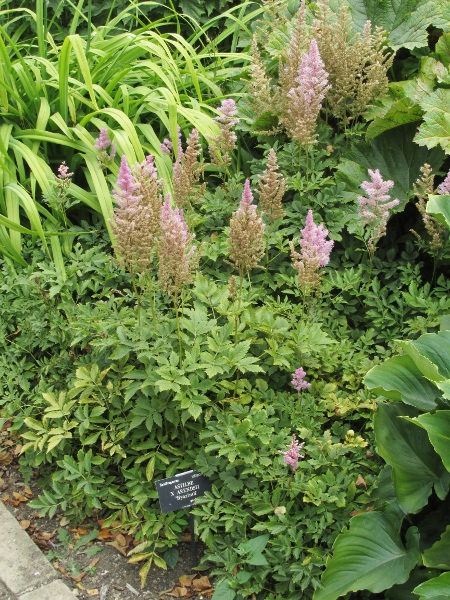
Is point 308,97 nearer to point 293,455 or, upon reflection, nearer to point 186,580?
point 293,455

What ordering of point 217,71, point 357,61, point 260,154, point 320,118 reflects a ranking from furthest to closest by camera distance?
point 217,71 < point 260,154 < point 320,118 < point 357,61

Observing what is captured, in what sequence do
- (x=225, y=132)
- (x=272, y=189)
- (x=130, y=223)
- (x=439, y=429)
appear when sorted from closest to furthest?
(x=439, y=429), (x=130, y=223), (x=272, y=189), (x=225, y=132)

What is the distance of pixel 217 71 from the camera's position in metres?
5.15

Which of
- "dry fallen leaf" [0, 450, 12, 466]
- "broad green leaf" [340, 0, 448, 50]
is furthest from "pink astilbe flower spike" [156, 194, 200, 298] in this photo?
"broad green leaf" [340, 0, 448, 50]

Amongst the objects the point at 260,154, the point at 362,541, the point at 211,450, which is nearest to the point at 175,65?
the point at 260,154

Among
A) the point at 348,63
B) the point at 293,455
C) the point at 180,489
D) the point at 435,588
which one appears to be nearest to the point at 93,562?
the point at 180,489

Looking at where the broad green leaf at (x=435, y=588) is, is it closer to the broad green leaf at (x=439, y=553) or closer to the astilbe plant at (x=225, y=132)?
the broad green leaf at (x=439, y=553)

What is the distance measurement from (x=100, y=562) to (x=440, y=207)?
81.9 inches

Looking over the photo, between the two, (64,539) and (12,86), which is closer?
(64,539)

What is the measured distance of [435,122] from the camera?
3619 millimetres

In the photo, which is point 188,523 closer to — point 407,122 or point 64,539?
point 64,539

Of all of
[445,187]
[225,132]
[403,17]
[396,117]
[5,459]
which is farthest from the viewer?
[403,17]

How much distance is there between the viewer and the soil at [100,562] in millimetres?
2859

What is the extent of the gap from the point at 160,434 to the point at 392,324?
1.21 m
